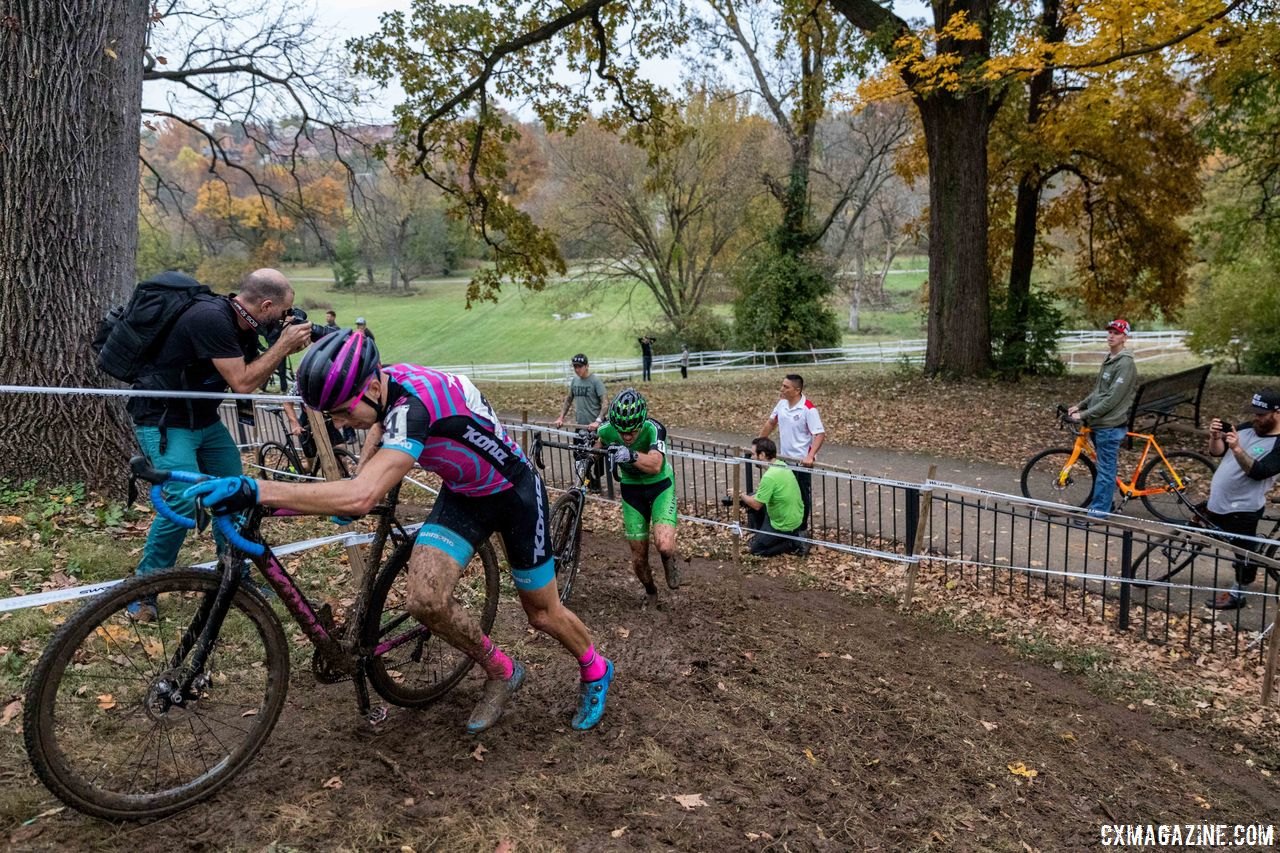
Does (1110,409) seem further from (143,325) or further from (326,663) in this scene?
(143,325)

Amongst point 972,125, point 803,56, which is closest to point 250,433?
point 972,125

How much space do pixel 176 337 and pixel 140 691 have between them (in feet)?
6.50

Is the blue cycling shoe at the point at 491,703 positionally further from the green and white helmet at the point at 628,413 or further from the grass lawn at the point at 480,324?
the grass lawn at the point at 480,324

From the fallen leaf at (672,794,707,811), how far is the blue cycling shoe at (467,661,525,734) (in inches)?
37.3

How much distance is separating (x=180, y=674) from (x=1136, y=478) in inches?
389

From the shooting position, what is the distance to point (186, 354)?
14.3 ft

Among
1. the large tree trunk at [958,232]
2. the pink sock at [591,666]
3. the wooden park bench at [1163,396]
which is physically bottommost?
the pink sock at [591,666]

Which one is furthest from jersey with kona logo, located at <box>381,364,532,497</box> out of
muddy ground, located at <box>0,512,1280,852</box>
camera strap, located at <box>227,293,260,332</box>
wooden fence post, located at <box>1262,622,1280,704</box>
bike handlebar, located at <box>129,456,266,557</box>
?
wooden fence post, located at <box>1262,622,1280,704</box>

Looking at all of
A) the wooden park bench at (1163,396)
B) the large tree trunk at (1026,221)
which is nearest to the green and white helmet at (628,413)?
the wooden park bench at (1163,396)

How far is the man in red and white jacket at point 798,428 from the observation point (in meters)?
8.88

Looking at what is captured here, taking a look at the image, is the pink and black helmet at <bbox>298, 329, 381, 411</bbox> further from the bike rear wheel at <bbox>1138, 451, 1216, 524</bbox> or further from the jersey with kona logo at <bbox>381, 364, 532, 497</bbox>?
the bike rear wheel at <bbox>1138, 451, 1216, 524</bbox>

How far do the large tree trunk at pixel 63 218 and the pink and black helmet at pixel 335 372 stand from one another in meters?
3.95

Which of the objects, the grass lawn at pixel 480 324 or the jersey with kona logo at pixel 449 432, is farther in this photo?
the grass lawn at pixel 480 324

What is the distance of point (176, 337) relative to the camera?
4.32 meters
